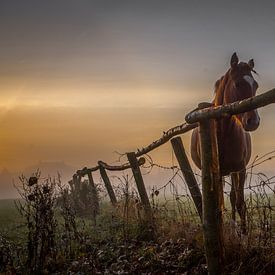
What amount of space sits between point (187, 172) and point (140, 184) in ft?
8.82

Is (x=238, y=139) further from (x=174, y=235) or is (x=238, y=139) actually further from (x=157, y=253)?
(x=157, y=253)

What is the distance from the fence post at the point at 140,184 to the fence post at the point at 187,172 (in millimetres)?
1815

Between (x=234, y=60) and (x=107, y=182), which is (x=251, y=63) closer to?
(x=234, y=60)

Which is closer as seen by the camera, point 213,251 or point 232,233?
point 213,251

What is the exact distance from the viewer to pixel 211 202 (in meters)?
4.76

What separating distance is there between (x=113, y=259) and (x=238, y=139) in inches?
140

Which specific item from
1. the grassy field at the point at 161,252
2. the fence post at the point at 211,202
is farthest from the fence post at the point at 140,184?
the fence post at the point at 211,202

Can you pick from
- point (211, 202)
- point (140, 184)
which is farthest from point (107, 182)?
point (211, 202)

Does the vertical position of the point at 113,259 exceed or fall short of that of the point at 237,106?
it falls short

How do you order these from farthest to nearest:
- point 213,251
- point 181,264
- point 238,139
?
point 238,139
point 181,264
point 213,251

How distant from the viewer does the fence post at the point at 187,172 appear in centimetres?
638

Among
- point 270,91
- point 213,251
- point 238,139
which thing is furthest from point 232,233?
point 238,139

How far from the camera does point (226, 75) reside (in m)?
8.55

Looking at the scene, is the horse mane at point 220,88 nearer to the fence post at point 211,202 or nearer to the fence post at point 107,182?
the fence post at point 211,202
